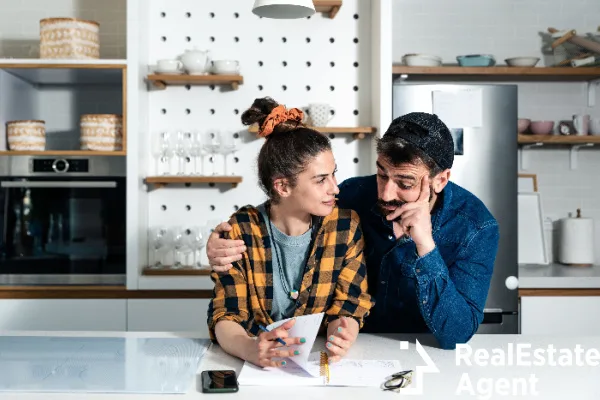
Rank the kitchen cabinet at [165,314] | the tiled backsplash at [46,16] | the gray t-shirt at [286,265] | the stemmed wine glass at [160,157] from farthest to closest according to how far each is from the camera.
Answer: the tiled backsplash at [46,16] < the stemmed wine glass at [160,157] < the kitchen cabinet at [165,314] < the gray t-shirt at [286,265]

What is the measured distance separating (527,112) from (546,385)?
2.99 meters

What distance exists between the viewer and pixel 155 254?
359cm

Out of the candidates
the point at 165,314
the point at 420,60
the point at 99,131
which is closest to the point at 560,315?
the point at 420,60

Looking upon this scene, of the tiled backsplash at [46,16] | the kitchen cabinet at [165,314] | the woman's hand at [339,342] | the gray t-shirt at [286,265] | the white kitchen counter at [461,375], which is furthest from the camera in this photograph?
the tiled backsplash at [46,16]

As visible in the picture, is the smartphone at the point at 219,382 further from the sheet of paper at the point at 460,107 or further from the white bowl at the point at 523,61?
the white bowl at the point at 523,61

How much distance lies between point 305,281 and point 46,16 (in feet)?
9.01

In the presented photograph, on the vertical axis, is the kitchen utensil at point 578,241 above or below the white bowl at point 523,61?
below

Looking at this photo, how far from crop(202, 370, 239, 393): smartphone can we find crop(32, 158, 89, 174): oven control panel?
2.13m

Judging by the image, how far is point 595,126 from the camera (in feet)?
13.1

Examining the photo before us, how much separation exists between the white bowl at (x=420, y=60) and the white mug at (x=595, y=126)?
96 cm

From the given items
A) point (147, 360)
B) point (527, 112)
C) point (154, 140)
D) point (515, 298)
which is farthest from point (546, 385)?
point (527, 112)

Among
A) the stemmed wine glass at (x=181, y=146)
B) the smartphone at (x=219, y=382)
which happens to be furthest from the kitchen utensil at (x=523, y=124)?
the smartphone at (x=219, y=382)

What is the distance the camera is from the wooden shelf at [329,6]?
340 cm

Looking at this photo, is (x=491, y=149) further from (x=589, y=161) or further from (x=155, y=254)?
(x=155, y=254)
